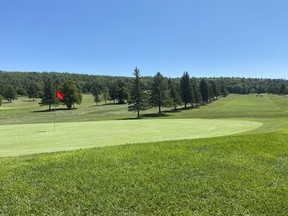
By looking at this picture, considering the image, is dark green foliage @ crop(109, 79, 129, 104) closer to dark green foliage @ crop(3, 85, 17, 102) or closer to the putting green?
dark green foliage @ crop(3, 85, 17, 102)

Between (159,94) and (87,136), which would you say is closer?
(87,136)

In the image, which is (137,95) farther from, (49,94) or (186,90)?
(49,94)

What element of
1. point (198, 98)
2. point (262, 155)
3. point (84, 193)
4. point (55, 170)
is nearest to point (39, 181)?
point (55, 170)

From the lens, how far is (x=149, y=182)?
853cm

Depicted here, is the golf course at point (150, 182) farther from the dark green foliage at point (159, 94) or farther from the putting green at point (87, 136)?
the dark green foliage at point (159, 94)

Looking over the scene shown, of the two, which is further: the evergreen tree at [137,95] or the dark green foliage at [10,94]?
the dark green foliage at [10,94]

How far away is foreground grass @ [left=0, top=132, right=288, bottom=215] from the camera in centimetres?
723

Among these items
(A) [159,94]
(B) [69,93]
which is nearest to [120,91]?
(B) [69,93]

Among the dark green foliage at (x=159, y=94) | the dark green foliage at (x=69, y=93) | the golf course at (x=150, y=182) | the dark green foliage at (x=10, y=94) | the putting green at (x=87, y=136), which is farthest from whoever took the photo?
the dark green foliage at (x=10, y=94)

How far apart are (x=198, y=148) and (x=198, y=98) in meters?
81.9

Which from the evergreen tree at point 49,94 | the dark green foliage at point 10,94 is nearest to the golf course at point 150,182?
the evergreen tree at point 49,94

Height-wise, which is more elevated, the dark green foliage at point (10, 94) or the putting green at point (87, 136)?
the dark green foliage at point (10, 94)

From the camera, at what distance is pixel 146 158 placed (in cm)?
1038

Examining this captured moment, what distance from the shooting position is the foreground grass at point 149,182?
285 inches
